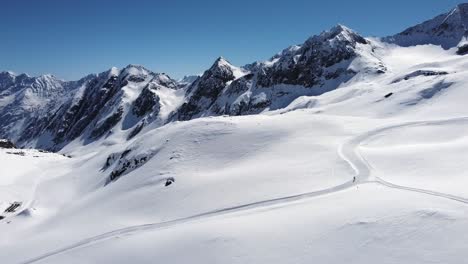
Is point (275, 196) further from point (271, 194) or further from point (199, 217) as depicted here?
point (199, 217)

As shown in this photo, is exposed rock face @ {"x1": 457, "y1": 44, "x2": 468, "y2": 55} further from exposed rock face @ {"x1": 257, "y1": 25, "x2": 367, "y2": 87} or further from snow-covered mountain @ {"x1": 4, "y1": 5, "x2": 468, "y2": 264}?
snow-covered mountain @ {"x1": 4, "y1": 5, "x2": 468, "y2": 264}

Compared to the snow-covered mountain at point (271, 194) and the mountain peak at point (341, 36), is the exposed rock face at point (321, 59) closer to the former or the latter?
the mountain peak at point (341, 36)

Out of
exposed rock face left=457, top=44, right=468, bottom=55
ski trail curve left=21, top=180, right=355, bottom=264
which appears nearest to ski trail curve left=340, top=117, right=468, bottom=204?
ski trail curve left=21, top=180, right=355, bottom=264

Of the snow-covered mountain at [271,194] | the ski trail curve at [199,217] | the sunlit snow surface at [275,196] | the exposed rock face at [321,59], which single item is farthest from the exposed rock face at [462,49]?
the ski trail curve at [199,217]

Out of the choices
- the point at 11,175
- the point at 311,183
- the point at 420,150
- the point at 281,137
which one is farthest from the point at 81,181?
the point at 420,150

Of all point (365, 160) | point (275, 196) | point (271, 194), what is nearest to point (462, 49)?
point (365, 160)

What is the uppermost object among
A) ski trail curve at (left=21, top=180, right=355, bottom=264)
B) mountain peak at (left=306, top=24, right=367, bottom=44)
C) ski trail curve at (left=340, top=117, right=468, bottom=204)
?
mountain peak at (left=306, top=24, right=367, bottom=44)

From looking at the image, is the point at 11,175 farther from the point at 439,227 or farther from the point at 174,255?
the point at 439,227

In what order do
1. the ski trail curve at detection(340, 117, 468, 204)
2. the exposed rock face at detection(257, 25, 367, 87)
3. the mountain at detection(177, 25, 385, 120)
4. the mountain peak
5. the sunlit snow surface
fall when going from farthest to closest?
the mountain peak
the exposed rock face at detection(257, 25, 367, 87)
the mountain at detection(177, 25, 385, 120)
the ski trail curve at detection(340, 117, 468, 204)
the sunlit snow surface

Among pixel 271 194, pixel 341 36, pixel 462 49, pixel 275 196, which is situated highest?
pixel 341 36

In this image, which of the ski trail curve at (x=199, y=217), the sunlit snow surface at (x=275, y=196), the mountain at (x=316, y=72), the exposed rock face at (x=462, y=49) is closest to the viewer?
the sunlit snow surface at (x=275, y=196)

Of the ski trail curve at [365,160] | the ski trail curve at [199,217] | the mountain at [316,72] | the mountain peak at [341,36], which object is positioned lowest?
the ski trail curve at [199,217]
